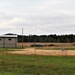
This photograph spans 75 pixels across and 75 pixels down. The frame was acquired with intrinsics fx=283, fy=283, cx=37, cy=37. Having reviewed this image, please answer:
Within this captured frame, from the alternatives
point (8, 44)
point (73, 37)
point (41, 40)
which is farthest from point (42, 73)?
point (73, 37)

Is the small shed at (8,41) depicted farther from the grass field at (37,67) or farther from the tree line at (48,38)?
the grass field at (37,67)

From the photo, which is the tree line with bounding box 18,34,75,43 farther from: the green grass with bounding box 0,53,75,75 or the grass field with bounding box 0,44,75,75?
the green grass with bounding box 0,53,75,75

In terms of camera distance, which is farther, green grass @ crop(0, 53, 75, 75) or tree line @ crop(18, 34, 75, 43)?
tree line @ crop(18, 34, 75, 43)

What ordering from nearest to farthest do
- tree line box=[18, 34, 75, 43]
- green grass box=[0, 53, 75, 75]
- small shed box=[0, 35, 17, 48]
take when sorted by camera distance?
green grass box=[0, 53, 75, 75]
small shed box=[0, 35, 17, 48]
tree line box=[18, 34, 75, 43]

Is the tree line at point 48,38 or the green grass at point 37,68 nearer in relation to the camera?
the green grass at point 37,68

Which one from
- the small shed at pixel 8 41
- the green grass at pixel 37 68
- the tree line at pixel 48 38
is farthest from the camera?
the tree line at pixel 48 38

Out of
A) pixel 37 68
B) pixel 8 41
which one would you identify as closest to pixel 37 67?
pixel 37 68

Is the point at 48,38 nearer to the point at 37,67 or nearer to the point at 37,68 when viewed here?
the point at 37,67

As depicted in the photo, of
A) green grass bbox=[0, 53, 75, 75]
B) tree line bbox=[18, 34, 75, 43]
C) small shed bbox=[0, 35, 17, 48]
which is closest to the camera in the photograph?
green grass bbox=[0, 53, 75, 75]

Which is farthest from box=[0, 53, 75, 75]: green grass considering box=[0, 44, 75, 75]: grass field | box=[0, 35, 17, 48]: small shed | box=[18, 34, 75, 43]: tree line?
box=[18, 34, 75, 43]: tree line

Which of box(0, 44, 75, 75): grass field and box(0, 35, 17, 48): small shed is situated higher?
box(0, 35, 17, 48): small shed

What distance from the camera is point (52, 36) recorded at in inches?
6235

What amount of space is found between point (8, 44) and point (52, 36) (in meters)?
77.5

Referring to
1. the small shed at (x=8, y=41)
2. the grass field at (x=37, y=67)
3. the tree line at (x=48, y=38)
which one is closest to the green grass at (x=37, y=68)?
the grass field at (x=37, y=67)
